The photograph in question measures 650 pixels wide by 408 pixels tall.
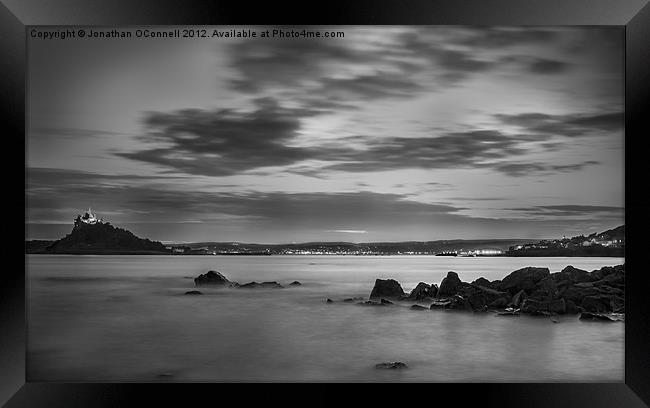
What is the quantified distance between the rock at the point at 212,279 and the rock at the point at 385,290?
0.93 meters

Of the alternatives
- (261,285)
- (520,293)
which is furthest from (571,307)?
(261,285)

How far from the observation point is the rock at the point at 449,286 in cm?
325

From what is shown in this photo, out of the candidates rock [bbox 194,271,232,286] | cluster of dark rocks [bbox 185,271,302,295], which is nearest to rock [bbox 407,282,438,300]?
cluster of dark rocks [bbox 185,271,302,295]

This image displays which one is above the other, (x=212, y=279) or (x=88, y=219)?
(x=88, y=219)

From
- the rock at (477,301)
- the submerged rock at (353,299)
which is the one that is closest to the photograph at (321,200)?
the submerged rock at (353,299)

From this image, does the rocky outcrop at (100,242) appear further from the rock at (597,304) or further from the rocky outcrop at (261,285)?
the rock at (597,304)

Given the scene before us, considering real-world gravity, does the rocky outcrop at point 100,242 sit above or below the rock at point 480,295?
above

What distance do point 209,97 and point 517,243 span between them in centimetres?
213

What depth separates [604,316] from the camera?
3104 mm

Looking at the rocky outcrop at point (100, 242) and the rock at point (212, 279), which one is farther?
the rock at point (212, 279)

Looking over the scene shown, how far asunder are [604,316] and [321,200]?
6.10ft

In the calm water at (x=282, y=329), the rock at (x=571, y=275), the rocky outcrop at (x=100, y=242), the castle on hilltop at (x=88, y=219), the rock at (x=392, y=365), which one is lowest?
the rock at (x=392, y=365)

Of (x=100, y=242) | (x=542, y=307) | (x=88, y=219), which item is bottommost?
(x=542, y=307)

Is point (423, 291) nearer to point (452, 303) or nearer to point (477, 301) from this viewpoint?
point (452, 303)
